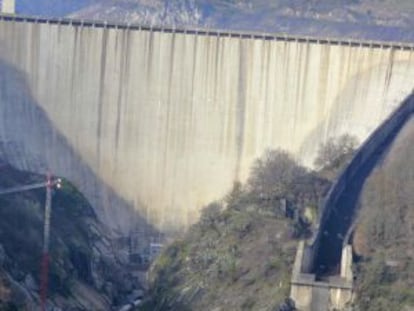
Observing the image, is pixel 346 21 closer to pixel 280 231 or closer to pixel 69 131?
pixel 69 131

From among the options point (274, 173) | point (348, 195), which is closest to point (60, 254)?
point (274, 173)

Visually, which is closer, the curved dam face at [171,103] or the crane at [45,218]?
the crane at [45,218]

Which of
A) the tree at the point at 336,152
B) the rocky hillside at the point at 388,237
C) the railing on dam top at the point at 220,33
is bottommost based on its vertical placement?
the rocky hillside at the point at 388,237

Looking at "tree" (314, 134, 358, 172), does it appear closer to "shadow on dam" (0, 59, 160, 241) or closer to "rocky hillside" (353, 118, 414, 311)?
"rocky hillside" (353, 118, 414, 311)

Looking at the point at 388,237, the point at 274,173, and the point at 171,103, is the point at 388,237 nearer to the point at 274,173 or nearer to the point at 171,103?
the point at 274,173

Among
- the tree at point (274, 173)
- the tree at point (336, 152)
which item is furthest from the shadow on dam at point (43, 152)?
the tree at point (336, 152)

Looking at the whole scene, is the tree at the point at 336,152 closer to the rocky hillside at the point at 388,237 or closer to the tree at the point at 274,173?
the tree at the point at 274,173
